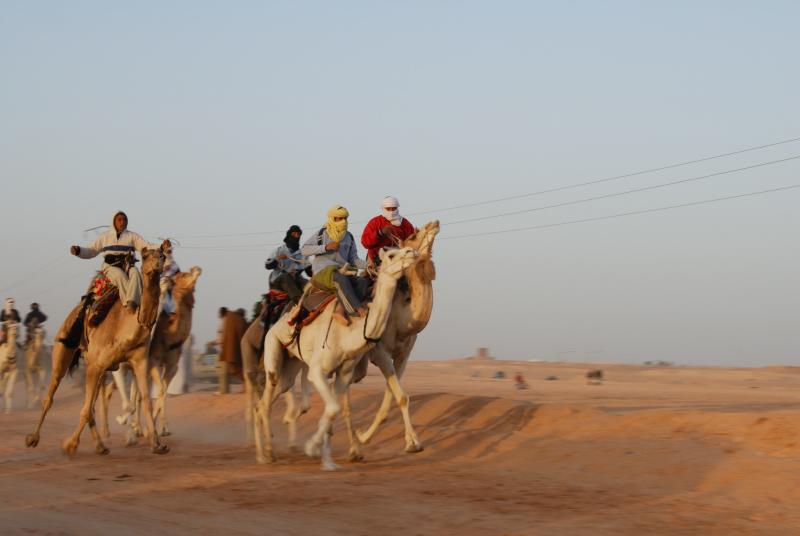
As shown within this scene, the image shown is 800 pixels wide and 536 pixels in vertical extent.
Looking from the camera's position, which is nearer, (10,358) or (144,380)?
(144,380)

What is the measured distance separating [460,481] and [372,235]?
408 cm

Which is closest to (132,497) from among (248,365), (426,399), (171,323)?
(248,365)

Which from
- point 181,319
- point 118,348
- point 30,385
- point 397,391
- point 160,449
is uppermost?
point 181,319

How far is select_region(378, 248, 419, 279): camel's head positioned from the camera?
924 cm

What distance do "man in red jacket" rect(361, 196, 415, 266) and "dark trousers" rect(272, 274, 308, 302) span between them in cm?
107

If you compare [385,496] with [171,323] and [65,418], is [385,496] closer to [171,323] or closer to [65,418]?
[171,323]

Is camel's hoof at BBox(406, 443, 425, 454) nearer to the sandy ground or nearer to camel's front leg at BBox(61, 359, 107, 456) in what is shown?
the sandy ground

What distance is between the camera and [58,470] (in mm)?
10516

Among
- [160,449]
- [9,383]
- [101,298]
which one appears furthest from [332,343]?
[9,383]

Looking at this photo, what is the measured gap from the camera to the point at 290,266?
13.2m

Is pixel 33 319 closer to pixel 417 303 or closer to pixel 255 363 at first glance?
pixel 255 363

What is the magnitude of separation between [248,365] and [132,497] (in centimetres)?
480

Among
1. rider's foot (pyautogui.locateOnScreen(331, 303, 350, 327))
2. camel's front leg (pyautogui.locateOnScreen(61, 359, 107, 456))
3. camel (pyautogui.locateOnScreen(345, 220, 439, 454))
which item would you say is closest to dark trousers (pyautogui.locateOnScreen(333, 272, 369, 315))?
rider's foot (pyautogui.locateOnScreen(331, 303, 350, 327))

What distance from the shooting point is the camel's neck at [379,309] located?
9820 mm
